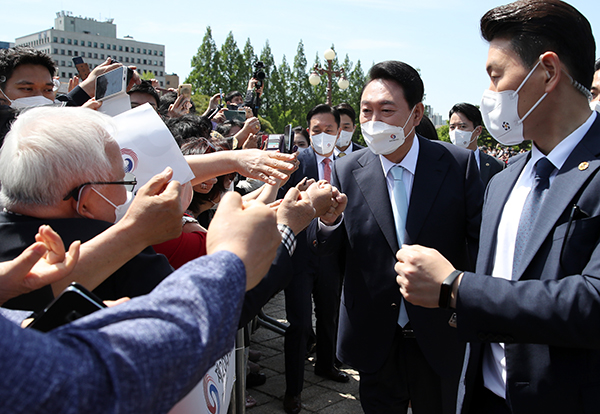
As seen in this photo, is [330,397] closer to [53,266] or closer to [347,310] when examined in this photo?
[347,310]

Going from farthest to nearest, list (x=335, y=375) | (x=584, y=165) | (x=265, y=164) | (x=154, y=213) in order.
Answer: (x=335, y=375) < (x=265, y=164) < (x=584, y=165) < (x=154, y=213)

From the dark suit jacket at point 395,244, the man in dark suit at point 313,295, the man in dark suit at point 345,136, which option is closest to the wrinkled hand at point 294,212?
the dark suit jacket at point 395,244

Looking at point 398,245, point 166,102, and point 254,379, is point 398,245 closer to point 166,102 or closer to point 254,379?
point 254,379

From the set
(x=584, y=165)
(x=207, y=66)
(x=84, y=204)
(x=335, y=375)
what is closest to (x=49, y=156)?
Result: (x=84, y=204)

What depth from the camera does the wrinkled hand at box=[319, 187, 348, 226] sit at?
240 cm

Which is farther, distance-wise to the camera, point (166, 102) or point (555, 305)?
point (166, 102)

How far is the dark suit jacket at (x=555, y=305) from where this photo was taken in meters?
1.51

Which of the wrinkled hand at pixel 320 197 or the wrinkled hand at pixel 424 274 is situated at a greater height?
the wrinkled hand at pixel 320 197

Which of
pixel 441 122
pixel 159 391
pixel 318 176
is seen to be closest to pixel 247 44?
pixel 318 176

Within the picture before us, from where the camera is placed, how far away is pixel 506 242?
6.31 ft

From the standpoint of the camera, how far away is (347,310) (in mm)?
2826

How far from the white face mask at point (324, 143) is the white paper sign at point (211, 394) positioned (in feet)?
10.8

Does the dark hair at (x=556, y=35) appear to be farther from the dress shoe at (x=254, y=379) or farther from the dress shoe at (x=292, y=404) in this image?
the dress shoe at (x=254, y=379)

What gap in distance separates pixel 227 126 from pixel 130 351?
541 cm
